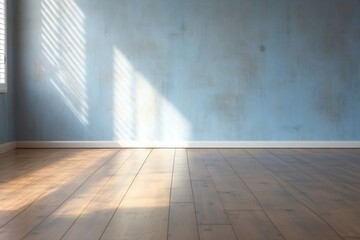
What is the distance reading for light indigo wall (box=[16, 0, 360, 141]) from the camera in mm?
5828

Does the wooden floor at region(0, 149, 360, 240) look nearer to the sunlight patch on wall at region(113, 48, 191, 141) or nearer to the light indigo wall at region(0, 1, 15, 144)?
the light indigo wall at region(0, 1, 15, 144)

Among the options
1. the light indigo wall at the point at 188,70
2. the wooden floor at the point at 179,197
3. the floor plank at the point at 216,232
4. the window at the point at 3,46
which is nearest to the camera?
the floor plank at the point at 216,232

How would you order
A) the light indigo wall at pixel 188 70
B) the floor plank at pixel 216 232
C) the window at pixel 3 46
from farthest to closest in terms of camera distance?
the light indigo wall at pixel 188 70 < the window at pixel 3 46 < the floor plank at pixel 216 232

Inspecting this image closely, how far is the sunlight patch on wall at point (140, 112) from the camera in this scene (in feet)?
19.2

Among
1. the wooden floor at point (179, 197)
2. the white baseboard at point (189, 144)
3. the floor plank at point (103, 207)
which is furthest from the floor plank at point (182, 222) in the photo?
the white baseboard at point (189, 144)

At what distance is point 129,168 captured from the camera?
168 inches

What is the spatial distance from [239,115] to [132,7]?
1670 millimetres

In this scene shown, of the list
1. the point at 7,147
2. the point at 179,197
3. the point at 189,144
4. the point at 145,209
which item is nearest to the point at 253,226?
the point at 145,209

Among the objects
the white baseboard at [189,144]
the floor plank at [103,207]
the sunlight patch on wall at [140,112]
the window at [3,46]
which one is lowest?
the floor plank at [103,207]

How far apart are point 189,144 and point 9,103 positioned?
1.98 metres

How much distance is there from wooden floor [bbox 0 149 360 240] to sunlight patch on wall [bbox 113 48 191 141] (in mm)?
856

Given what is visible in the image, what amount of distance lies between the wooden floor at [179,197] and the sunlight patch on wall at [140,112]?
0.86m

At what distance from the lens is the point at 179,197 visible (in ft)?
9.75

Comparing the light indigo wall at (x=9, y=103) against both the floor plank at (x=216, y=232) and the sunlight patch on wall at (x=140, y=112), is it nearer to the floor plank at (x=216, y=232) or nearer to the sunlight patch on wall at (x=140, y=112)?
the sunlight patch on wall at (x=140, y=112)
